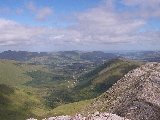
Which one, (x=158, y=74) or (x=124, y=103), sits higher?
(x=158, y=74)

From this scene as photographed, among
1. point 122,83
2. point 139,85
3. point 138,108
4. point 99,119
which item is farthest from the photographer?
point 122,83

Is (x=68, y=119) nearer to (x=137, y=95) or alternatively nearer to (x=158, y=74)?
(x=137, y=95)

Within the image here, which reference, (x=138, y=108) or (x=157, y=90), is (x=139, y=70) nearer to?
(x=157, y=90)

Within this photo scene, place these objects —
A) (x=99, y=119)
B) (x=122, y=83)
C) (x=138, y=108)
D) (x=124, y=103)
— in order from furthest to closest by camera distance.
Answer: (x=122, y=83) < (x=124, y=103) < (x=138, y=108) < (x=99, y=119)

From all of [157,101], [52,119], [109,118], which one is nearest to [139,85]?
[157,101]

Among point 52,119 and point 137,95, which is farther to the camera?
point 137,95

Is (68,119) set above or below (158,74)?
below


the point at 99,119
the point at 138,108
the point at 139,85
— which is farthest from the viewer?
the point at 139,85

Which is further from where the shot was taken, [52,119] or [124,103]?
[124,103]

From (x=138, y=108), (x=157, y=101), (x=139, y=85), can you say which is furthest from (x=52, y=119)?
(x=139, y=85)
